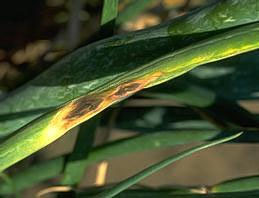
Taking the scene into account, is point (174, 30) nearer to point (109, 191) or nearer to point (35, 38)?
point (109, 191)

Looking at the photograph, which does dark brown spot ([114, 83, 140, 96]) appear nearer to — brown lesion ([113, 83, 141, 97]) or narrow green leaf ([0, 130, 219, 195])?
brown lesion ([113, 83, 141, 97])

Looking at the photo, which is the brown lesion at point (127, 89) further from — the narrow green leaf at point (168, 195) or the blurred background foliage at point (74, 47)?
the blurred background foliage at point (74, 47)

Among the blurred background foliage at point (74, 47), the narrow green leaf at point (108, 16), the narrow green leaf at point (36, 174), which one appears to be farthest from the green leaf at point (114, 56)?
the blurred background foliage at point (74, 47)

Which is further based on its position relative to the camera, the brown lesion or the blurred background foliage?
the blurred background foliage

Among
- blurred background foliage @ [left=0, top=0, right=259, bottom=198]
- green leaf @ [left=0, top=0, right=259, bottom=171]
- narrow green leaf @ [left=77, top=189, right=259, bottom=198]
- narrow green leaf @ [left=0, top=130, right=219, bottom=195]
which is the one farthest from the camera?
blurred background foliage @ [left=0, top=0, right=259, bottom=198]

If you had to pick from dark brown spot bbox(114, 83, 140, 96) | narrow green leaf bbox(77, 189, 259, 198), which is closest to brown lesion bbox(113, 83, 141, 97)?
dark brown spot bbox(114, 83, 140, 96)

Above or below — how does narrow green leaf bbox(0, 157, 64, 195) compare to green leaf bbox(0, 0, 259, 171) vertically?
above

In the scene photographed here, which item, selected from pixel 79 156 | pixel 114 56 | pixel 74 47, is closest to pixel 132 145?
pixel 79 156

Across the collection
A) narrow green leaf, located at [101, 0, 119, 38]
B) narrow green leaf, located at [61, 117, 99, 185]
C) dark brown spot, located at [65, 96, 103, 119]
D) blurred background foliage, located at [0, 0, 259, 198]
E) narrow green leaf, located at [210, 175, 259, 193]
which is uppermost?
blurred background foliage, located at [0, 0, 259, 198]

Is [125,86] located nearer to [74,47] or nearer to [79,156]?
[79,156]
